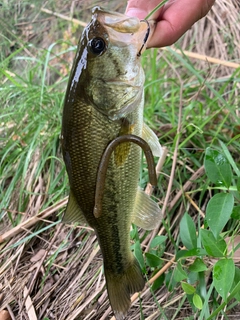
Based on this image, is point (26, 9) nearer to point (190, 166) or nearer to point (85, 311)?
point (190, 166)

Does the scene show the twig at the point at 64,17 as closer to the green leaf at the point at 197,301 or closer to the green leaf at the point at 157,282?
the green leaf at the point at 157,282

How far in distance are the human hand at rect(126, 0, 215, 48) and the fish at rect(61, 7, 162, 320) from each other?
306mm

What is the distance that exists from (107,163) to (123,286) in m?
0.53

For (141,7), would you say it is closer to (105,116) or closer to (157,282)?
(105,116)

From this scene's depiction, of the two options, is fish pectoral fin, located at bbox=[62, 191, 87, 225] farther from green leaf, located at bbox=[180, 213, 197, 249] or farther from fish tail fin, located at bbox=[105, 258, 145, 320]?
green leaf, located at bbox=[180, 213, 197, 249]

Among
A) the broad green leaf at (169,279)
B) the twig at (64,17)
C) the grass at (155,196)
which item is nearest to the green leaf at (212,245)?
the grass at (155,196)

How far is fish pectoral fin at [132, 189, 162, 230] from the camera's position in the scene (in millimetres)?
1430

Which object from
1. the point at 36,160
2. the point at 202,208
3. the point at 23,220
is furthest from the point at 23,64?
the point at 202,208

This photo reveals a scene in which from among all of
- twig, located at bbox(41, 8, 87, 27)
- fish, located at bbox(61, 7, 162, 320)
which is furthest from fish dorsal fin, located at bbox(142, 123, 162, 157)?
twig, located at bbox(41, 8, 87, 27)

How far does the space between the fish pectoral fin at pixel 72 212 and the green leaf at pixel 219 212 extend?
18.6 inches

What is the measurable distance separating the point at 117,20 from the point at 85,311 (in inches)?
51.2

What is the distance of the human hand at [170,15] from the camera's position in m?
1.53

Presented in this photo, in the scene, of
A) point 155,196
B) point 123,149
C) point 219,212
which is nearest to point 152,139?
point 123,149

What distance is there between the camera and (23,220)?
2297 millimetres
